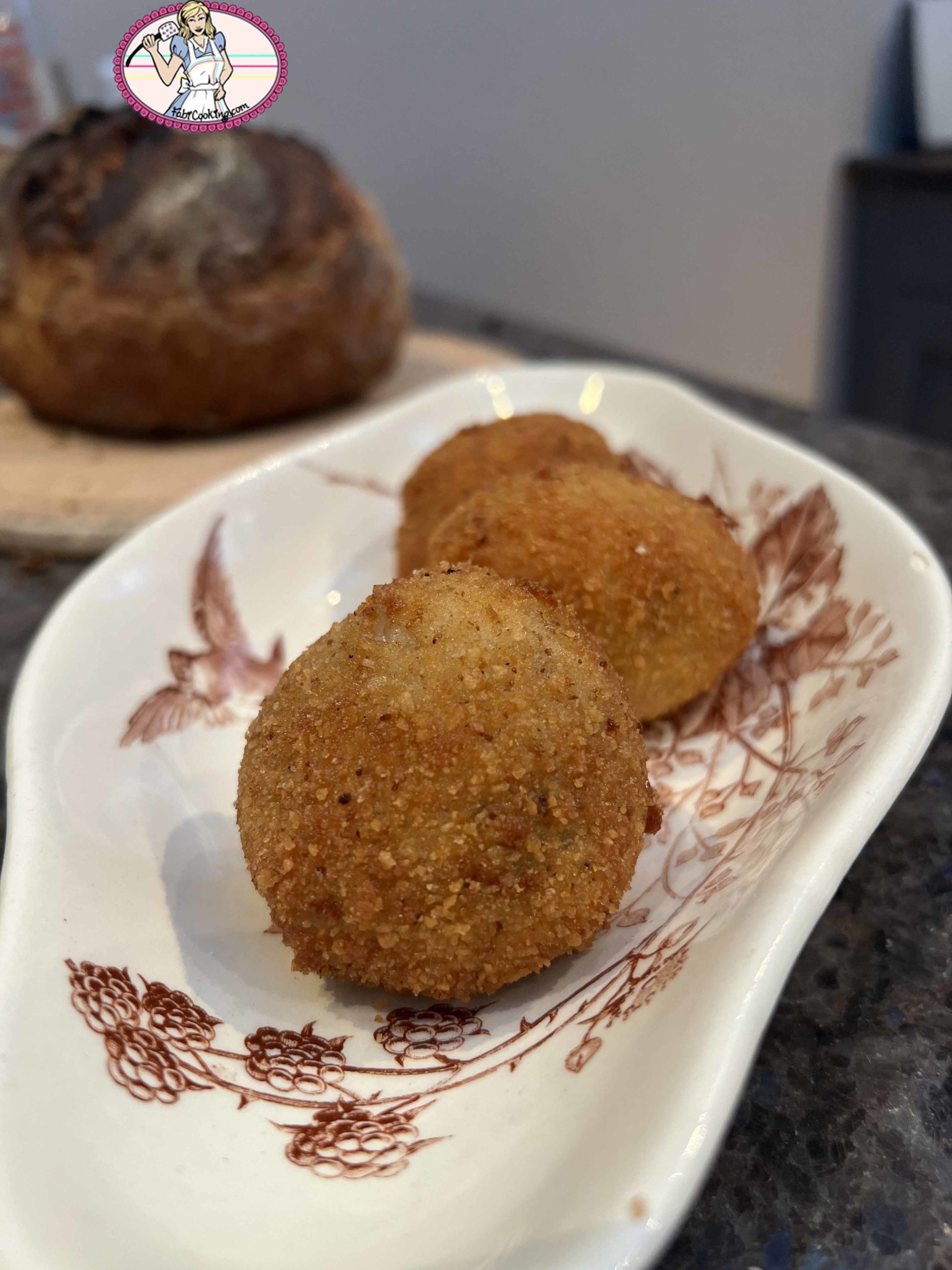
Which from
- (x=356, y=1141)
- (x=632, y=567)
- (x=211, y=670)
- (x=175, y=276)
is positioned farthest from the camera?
(x=175, y=276)

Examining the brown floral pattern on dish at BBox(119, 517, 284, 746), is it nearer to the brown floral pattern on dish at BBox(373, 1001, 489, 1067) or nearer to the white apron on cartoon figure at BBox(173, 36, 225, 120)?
the brown floral pattern on dish at BBox(373, 1001, 489, 1067)

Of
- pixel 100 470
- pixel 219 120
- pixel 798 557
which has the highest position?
pixel 219 120

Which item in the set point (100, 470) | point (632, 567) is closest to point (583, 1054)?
point (632, 567)

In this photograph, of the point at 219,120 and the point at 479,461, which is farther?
the point at 479,461

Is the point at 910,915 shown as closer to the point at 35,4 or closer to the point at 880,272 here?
the point at 35,4

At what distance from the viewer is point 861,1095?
2.33 ft

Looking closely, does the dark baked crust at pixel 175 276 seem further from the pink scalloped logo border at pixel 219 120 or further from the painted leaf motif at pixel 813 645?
the painted leaf motif at pixel 813 645

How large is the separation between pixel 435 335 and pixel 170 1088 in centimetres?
203

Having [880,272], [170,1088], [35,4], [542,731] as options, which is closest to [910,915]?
[542,731]

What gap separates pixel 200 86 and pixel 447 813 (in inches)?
26.0

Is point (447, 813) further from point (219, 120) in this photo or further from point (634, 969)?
point (219, 120)

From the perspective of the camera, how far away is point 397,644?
786 millimetres

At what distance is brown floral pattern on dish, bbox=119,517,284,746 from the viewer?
105cm

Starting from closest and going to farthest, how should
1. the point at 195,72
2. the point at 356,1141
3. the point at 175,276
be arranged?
the point at 356,1141 → the point at 195,72 → the point at 175,276
